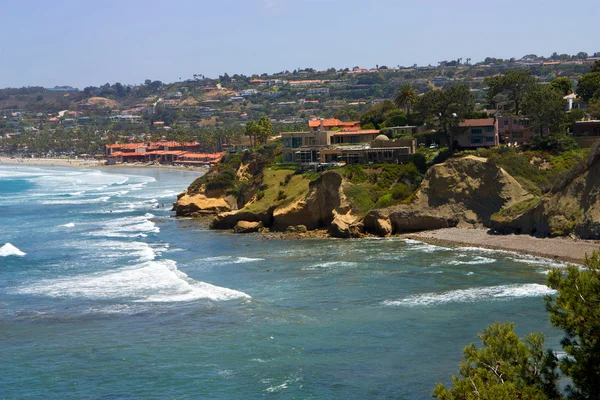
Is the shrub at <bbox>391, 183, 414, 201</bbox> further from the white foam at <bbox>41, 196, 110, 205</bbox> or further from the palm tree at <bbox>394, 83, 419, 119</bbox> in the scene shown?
the white foam at <bbox>41, 196, 110, 205</bbox>

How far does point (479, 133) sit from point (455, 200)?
15976 mm

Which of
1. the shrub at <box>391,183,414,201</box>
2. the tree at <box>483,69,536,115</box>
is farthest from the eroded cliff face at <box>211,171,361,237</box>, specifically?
the tree at <box>483,69,536,115</box>

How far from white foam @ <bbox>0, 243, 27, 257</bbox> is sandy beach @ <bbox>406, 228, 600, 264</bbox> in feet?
86.7

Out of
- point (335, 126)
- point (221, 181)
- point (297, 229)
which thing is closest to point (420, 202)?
point (297, 229)

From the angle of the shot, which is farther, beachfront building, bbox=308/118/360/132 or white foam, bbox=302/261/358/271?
beachfront building, bbox=308/118/360/132

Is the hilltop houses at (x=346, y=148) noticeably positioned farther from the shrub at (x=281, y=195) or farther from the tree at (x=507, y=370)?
the tree at (x=507, y=370)

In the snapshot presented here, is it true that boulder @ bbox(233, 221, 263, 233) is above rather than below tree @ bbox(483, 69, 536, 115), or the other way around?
below

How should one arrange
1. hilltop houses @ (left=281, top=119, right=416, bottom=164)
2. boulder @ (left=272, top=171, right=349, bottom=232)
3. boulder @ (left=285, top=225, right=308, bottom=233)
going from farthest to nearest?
hilltop houses @ (left=281, top=119, right=416, bottom=164) < boulder @ (left=285, top=225, right=308, bottom=233) < boulder @ (left=272, top=171, right=349, bottom=232)

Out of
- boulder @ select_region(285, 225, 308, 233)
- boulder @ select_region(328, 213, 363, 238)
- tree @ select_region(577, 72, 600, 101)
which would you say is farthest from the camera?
tree @ select_region(577, 72, 600, 101)

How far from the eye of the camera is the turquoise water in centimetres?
→ 2809

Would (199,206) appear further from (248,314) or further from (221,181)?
(248,314)

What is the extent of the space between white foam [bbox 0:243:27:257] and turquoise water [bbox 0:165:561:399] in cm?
21

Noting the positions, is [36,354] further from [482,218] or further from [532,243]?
[482,218]

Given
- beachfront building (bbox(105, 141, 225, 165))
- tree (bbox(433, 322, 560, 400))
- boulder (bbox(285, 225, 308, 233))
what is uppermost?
tree (bbox(433, 322, 560, 400))
